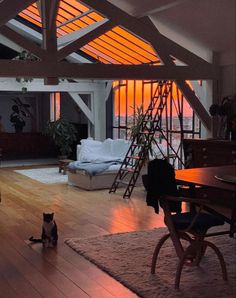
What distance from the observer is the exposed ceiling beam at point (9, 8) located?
589 cm

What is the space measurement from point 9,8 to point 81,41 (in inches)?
41.5

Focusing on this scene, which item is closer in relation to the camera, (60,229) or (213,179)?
(213,179)

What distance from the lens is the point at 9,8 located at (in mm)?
5938

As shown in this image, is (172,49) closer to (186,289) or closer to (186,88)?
(186,88)

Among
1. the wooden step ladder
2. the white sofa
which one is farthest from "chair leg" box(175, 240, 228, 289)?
the white sofa

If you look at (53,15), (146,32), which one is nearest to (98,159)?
(146,32)

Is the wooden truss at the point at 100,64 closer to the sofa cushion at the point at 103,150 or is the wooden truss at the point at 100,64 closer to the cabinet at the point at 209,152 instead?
the cabinet at the point at 209,152

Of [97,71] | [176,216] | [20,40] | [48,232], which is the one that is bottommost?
[48,232]

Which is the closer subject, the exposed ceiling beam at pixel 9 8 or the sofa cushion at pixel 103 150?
the exposed ceiling beam at pixel 9 8

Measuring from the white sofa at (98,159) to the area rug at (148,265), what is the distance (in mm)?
3195

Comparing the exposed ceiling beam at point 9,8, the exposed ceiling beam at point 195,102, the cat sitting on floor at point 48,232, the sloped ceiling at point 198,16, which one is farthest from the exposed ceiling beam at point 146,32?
the cat sitting on floor at point 48,232

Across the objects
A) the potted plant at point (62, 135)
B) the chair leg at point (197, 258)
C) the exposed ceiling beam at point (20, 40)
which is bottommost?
the chair leg at point (197, 258)

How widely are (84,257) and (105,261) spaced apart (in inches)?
10.9

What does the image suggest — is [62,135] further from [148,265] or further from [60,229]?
[148,265]
